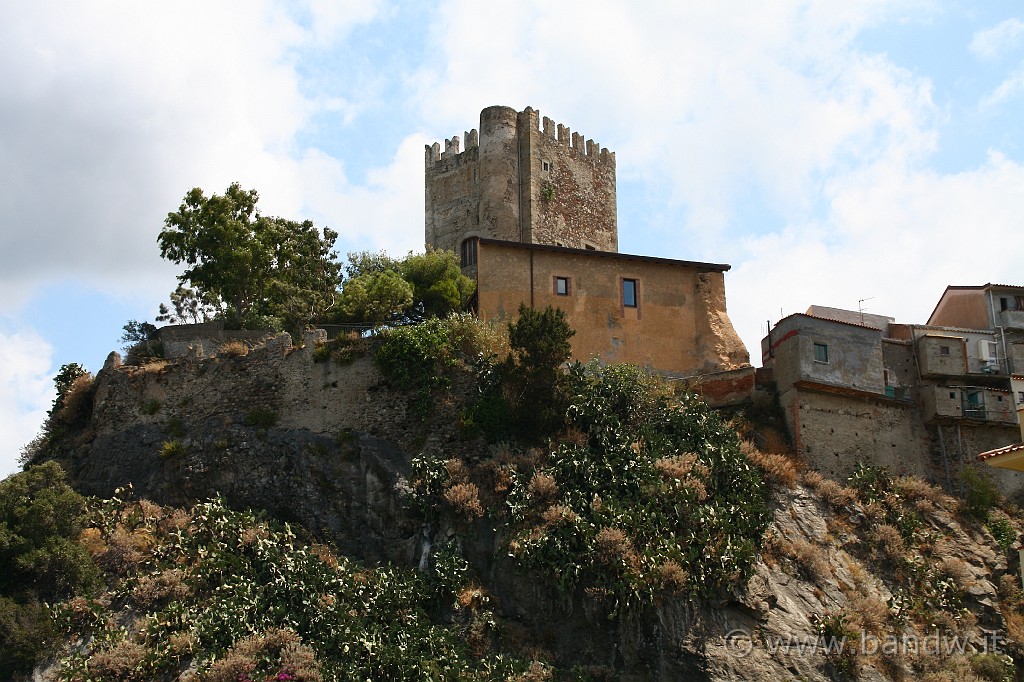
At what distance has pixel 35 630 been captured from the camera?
27.6 m

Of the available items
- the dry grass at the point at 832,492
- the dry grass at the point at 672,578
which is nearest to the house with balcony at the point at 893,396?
the dry grass at the point at 832,492

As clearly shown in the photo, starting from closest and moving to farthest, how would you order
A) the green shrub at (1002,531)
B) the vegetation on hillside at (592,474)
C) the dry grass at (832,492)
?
the vegetation on hillside at (592,474) < the dry grass at (832,492) < the green shrub at (1002,531)

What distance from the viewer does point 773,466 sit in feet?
104

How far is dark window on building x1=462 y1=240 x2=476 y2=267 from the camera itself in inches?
→ 1842

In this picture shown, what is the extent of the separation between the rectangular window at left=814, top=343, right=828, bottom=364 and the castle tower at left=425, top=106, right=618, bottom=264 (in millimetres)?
15108

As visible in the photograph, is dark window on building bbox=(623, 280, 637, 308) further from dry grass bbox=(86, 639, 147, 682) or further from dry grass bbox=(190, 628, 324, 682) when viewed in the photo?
dry grass bbox=(86, 639, 147, 682)

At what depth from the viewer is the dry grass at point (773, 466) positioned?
31.7 meters

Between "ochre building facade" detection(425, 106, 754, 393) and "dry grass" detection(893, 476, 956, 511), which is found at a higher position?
"ochre building facade" detection(425, 106, 754, 393)

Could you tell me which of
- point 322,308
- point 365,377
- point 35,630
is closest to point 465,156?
point 322,308

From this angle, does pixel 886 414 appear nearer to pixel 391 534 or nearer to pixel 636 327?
pixel 636 327

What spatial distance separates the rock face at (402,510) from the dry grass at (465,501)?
355mm

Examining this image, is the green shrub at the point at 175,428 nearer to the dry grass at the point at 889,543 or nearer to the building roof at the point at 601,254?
the building roof at the point at 601,254

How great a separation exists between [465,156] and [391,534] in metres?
22.4

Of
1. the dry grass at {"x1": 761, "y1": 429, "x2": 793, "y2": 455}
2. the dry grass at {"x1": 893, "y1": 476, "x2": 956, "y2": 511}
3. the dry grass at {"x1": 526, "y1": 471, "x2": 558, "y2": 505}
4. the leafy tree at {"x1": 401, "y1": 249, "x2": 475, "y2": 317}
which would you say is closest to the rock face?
the dry grass at {"x1": 893, "y1": 476, "x2": 956, "y2": 511}
